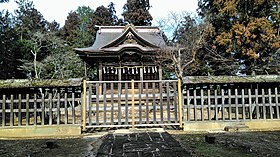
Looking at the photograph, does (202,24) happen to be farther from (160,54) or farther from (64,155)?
(64,155)

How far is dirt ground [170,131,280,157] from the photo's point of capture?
4.79 m

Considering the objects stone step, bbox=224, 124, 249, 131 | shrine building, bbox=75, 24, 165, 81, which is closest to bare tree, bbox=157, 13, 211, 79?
shrine building, bbox=75, 24, 165, 81

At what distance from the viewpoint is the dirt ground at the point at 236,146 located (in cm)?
479

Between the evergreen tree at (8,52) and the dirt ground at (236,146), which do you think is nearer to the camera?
the dirt ground at (236,146)

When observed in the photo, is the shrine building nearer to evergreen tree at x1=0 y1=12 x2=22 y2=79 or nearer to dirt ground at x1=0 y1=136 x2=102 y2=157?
dirt ground at x1=0 y1=136 x2=102 y2=157

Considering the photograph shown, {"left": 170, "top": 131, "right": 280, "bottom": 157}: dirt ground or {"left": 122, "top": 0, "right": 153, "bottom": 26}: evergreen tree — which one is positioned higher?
{"left": 122, "top": 0, "right": 153, "bottom": 26}: evergreen tree

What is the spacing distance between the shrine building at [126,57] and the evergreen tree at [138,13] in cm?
1727

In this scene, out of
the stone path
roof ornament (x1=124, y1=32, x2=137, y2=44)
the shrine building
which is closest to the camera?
the stone path

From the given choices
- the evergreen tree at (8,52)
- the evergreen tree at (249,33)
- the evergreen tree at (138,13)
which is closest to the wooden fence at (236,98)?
the evergreen tree at (249,33)

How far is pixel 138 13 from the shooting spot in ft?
111

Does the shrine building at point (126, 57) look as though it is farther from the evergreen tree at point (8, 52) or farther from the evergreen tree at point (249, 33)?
the evergreen tree at point (8, 52)

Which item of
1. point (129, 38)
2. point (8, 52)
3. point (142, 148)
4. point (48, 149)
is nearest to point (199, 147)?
point (142, 148)

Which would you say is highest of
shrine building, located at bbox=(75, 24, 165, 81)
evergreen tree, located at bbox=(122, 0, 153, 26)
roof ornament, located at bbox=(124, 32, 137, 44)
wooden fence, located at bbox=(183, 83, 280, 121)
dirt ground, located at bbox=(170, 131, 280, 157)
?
evergreen tree, located at bbox=(122, 0, 153, 26)

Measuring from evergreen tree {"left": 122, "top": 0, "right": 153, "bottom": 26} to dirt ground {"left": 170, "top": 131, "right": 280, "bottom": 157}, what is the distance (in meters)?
28.9
